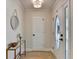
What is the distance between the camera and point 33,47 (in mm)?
8828

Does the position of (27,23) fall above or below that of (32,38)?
above

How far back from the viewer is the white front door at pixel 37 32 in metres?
8.84

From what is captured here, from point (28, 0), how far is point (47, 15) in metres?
2.45

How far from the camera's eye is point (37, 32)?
8891mm

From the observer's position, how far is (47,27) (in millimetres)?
8844

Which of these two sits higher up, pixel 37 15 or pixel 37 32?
pixel 37 15

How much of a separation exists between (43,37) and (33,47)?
90 cm

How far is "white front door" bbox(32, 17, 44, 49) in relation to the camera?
8.84 m
